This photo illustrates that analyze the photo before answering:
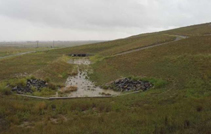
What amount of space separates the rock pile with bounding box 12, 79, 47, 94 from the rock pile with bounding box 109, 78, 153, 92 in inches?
343

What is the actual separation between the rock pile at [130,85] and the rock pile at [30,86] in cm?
872

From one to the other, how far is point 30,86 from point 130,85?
38.9ft

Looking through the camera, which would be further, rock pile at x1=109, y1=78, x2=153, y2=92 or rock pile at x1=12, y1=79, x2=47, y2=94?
rock pile at x1=109, y1=78, x2=153, y2=92

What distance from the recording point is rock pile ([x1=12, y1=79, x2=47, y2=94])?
1789 cm

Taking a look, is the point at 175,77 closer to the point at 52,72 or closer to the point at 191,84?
the point at 191,84

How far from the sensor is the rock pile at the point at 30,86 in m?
17.9

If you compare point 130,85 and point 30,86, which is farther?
point 130,85

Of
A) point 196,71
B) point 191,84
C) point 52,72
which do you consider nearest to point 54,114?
point 191,84

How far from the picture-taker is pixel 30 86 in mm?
20062

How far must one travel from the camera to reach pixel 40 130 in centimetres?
793

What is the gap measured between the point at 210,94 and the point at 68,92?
14.0m

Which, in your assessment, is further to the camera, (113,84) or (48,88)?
(113,84)

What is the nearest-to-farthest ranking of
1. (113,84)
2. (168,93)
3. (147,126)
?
(147,126), (168,93), (113,84)

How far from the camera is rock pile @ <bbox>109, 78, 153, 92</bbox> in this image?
773 inches
